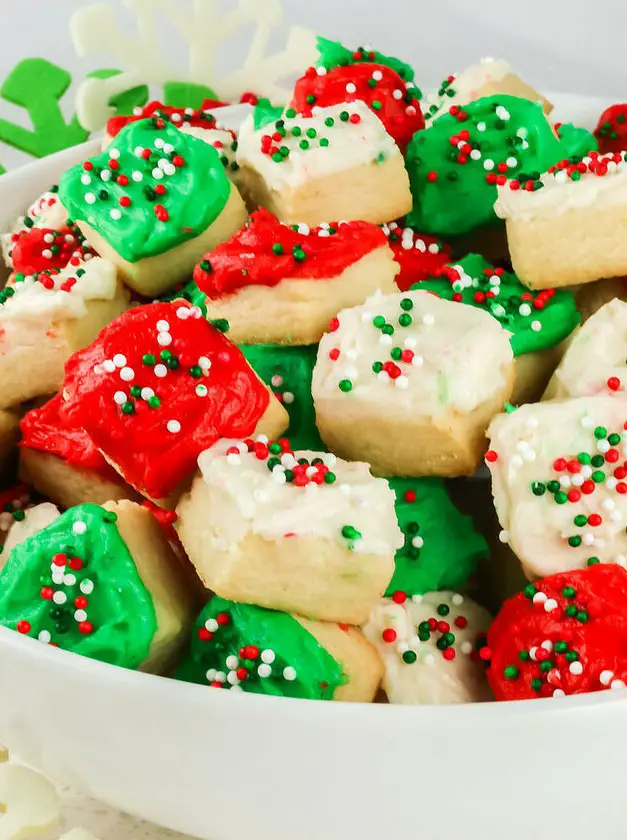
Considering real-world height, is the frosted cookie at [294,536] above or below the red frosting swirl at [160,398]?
below

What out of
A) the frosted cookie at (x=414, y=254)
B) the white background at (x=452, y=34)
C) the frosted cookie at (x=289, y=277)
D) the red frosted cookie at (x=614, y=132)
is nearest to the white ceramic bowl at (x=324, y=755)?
the frosted cookie at (x=289, y=277)

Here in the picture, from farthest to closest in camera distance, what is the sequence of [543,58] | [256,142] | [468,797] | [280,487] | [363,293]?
[543,58], [256,142], [363,293], [280,487], [468,797]

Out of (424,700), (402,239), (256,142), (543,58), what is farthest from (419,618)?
(543,58)

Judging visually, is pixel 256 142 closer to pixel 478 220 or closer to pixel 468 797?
pixel 478 220

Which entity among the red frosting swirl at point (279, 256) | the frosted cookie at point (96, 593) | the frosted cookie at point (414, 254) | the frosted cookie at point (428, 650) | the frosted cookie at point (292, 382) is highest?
the red frosting swirl at point (279, 256)

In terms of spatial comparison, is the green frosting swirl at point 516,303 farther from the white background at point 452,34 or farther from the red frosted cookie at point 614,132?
the white background at point 452,34

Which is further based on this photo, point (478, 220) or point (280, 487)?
point (478, 220)
